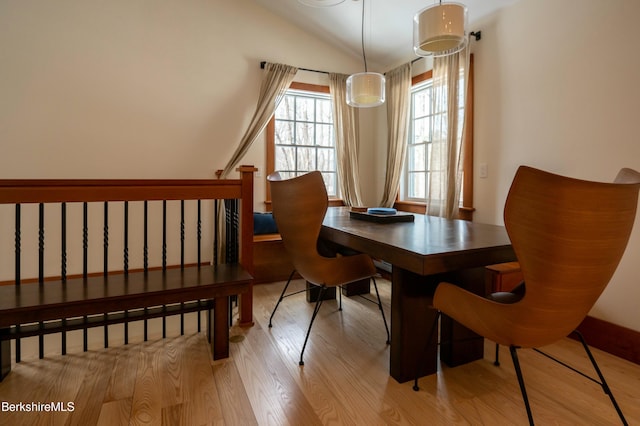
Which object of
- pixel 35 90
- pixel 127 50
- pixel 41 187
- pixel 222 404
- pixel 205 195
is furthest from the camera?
pixel 127 50

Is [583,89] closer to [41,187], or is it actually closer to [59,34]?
[41,187]

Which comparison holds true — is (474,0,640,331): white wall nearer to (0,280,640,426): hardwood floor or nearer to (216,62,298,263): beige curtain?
(0,280,640,426): hardwood floor

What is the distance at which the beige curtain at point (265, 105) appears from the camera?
3.66 m

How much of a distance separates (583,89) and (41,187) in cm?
329

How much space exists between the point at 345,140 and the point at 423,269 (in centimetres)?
296

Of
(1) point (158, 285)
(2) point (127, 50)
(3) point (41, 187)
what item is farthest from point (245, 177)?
(2) point (127, 50)

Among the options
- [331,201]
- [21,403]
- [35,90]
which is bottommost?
[21,403]

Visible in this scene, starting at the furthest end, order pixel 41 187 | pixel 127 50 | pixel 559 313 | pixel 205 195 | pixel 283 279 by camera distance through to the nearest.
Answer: pixel 283 279 < pixel 127 50 < pixel 205 195 < pixel 41 187 < pixel 559 313

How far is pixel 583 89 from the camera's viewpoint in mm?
2203

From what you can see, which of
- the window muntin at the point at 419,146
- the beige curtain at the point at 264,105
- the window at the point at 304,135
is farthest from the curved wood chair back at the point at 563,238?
the window at the point at 304,135

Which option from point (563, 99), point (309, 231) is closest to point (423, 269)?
point (309, 231)

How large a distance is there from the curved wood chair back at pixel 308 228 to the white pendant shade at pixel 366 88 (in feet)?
3.48

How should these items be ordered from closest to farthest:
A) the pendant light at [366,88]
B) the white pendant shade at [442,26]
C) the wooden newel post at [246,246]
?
the white pendant shade at [442,26], the wooden newel post at [246,246], the pendant light at [366,88]

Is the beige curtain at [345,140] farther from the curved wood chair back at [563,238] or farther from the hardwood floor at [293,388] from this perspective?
the curved wood chair back at [563,238]
